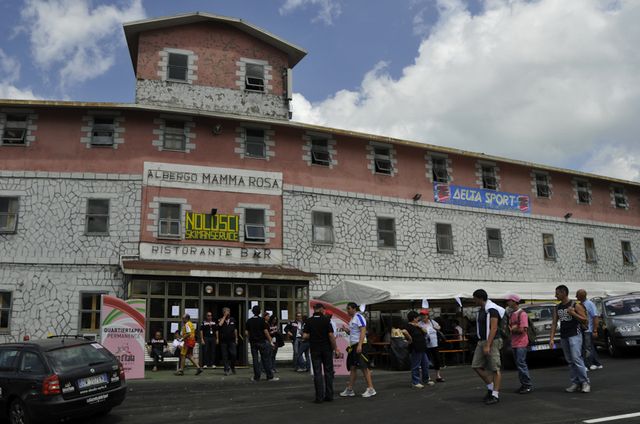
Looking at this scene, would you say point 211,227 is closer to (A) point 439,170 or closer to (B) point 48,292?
(B) point 48,292

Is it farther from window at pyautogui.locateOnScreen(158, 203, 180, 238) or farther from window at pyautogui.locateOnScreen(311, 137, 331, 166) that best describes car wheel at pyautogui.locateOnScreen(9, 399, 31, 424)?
window at pyautogui.locateOnScreen(311, 137, 331, 166)

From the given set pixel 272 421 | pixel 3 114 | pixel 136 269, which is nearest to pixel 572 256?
pixel 136 269

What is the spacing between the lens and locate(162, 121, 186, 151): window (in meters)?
20.0

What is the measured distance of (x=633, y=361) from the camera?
46.2 ft

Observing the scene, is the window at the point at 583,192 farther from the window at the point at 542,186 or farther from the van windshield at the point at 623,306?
the van windshield at the point at 623,306

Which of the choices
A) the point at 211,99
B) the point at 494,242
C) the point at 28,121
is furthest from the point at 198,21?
the point at 494,242

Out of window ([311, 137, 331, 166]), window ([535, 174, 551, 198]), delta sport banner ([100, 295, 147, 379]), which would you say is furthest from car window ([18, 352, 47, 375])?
window ([535, 174, 551, 198])

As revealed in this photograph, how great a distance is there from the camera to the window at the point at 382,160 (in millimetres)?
23111

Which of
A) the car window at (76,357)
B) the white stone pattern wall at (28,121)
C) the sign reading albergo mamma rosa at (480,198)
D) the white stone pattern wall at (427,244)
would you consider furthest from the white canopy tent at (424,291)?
the white stone pattern wall at (28,121)

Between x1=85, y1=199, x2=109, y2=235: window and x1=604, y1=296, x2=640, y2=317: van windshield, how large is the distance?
50.4ft

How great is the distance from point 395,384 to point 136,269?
350 inches

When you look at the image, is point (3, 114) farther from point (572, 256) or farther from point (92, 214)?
point (572, 256)

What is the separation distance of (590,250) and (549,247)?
2.86 metres

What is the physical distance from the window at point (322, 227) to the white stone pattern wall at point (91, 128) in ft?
23.9
